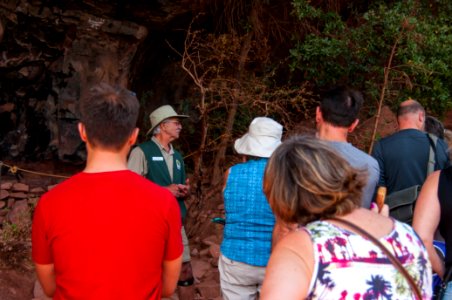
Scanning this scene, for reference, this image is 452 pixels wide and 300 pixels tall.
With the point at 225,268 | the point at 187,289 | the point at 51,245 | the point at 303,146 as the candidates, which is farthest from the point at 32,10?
the point at 303,146

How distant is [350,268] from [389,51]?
6523 mm

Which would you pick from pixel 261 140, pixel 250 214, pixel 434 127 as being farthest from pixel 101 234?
pixel 434 127

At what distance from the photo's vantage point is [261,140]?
11.2 feet

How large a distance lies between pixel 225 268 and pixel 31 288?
9.95ft

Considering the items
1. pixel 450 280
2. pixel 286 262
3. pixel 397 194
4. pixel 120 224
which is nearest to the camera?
pixel 286 262

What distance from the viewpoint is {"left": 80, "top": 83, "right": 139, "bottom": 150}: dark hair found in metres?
2.12

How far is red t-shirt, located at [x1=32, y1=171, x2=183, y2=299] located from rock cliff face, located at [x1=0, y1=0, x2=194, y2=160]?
5.74 m

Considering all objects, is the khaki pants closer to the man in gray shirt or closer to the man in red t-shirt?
the man in gray shirt

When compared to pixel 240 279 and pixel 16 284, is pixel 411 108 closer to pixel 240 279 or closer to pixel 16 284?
pixel 240 279

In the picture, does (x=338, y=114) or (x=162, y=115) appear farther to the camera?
(x=162, y=115)

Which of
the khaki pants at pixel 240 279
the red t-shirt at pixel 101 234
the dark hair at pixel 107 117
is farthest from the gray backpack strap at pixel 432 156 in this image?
the dark hair at pixel 107 117

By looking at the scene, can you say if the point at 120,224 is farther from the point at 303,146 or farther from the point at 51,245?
the point at 303,146

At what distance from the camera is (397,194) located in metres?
3.64

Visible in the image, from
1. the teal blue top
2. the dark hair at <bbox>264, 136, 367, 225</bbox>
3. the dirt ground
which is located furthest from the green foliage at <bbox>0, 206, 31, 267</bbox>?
the dark hair at <bbox>264, 136, 367, 225</bbox>
